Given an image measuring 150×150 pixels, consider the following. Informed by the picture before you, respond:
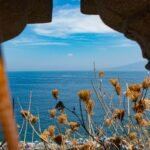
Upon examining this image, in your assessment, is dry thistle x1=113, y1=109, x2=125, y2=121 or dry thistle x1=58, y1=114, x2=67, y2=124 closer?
dry thistle x1=113, y1=109, x2=125, y2=121

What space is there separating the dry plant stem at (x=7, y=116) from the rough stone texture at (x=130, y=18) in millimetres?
807

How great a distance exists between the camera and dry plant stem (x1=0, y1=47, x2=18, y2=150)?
0.16 meters

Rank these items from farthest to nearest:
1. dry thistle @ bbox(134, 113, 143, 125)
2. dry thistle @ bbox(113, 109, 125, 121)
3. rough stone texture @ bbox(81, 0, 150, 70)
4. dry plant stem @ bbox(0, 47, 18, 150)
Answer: dry thistle @ bbox(113, 109, 125, 121), dry thistle @ bbox(134, 113, 143, 125), rough stone texture @ bbox(81, 0, 150, 70), dry plant stem @ bbox(0, 47, 18, 150)

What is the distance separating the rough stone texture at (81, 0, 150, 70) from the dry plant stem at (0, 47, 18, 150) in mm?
807

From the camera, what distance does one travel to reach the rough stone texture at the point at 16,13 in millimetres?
983

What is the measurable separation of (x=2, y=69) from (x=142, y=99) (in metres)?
1.51

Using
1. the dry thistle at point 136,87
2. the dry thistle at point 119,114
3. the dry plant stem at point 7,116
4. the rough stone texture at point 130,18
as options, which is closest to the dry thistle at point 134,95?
the dry thistle at point 136,87

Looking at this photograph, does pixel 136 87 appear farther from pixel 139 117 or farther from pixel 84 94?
pixel 84 94

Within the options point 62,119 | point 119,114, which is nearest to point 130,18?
point 119,114

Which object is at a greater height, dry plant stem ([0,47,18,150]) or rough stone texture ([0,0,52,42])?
dry plant stem ([0,47,18,150])

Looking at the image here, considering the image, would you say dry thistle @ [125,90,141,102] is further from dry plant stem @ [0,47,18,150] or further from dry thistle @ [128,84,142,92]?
dry plant stem @ [0,47,18,150]

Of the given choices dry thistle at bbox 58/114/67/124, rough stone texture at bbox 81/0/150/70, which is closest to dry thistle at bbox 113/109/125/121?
dry thistle at bbox 58/114/67/124

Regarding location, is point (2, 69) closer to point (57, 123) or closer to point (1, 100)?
point (1, 100)

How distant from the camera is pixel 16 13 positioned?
3.41 feet
